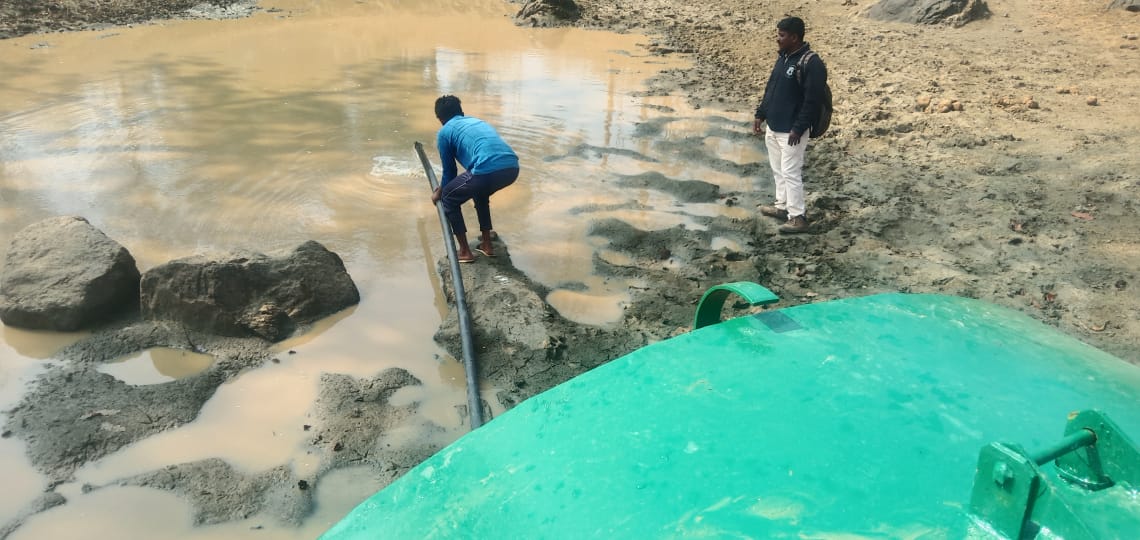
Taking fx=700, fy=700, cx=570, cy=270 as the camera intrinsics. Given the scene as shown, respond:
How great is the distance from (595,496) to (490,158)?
3.64 metres

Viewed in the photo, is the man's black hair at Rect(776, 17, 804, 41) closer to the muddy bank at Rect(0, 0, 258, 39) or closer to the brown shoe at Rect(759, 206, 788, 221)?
the brown shoe at Rect(759, 206, 788, 221)

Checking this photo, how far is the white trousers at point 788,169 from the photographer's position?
563cm

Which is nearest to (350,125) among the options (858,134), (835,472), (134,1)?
(858,134)

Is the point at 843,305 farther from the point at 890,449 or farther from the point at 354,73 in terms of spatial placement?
the point at 354,73

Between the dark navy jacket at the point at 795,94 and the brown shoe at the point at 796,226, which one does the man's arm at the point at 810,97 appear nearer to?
the dark navy jacket at the point at 795,94

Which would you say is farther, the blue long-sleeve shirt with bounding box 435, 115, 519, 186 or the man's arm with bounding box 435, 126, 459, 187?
the man's arm with bounding box 435, 126, 459, 187

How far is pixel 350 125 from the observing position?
8227mm

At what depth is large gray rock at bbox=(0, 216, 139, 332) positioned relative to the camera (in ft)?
13.8

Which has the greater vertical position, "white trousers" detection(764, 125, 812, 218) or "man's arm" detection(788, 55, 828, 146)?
"man's arm" detection(788, 55, 828, 146)

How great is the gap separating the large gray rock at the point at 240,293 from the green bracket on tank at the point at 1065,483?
3.91m

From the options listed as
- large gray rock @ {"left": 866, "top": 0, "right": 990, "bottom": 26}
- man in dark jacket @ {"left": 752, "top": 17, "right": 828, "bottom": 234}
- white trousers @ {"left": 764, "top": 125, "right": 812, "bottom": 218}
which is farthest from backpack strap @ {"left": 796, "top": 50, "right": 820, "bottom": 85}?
large gray rock @ {"left": 866, "top": 0, "right": 990, "bottom": 26}

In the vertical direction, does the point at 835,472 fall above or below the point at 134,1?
below

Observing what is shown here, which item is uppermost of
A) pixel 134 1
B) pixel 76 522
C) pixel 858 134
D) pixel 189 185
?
pixel 134 1

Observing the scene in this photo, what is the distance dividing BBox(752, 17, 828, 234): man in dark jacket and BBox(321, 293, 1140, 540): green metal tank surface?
3.68 meters
